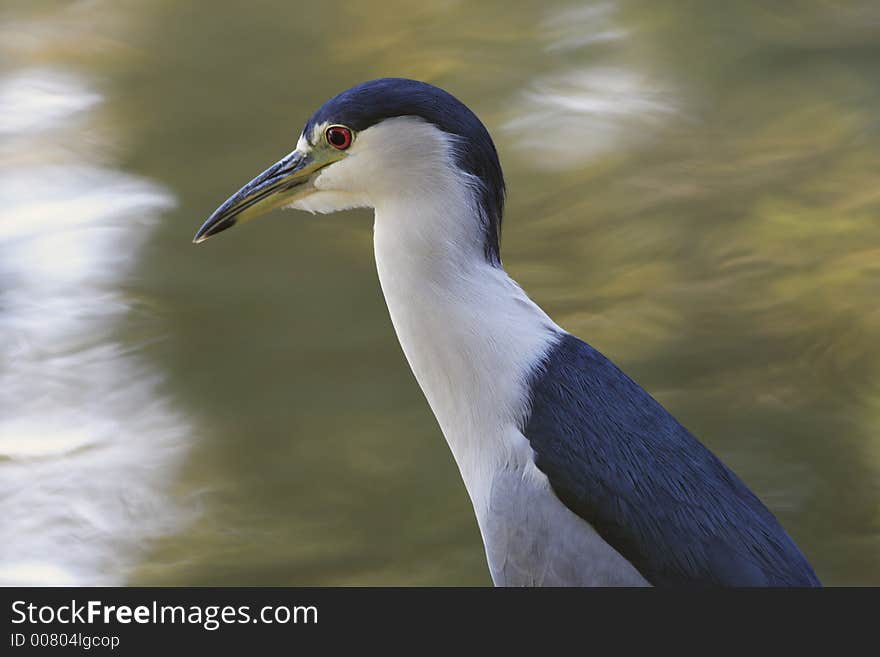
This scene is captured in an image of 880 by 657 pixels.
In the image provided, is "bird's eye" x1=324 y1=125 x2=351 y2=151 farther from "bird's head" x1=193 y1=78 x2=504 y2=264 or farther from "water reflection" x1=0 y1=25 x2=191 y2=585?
"water reflection" x1=0 y1=25 x2=191 y2=585

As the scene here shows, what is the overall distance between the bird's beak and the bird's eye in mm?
31

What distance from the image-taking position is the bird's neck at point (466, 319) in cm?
183

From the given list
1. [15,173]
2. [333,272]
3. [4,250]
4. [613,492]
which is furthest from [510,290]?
[15,173]

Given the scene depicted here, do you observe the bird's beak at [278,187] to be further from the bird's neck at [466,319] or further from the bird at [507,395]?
the bird's neck at [466,319]

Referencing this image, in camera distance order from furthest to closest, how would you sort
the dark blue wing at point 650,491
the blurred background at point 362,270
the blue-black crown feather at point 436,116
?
the blurred background at point 362,270 → the blue-black crown feather at point 436,116 → the dark blue wing at point 650,491

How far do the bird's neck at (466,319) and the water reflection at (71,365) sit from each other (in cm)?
108

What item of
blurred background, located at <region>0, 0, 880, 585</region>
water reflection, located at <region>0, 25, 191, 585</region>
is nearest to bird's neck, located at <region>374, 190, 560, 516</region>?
blurred background, located at <region>0, 0, 880, 585</region>

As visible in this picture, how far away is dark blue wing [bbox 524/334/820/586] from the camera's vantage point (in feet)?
5.59

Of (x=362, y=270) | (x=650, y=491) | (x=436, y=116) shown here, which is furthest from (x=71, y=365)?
(x=650, y=491)

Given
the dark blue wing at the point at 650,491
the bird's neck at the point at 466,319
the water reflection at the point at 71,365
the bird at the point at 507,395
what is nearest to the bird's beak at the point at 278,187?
the bird at the point at 507,395

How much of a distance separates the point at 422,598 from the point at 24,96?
118 inches

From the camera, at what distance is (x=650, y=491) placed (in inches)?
68.1

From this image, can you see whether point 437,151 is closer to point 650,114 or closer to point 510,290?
point 510,290

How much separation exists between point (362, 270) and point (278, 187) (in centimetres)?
161
